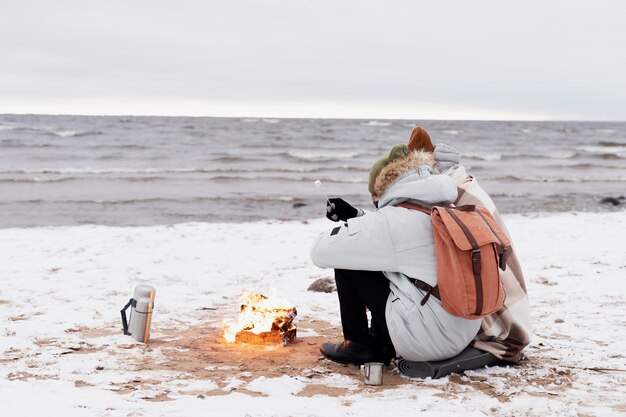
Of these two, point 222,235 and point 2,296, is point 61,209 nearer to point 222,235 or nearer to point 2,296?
point 222,235

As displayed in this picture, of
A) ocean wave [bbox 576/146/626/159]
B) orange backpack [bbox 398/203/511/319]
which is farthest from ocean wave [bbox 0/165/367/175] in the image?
orange backpack [bbox 398/203/511/319]

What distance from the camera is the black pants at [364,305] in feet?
13.0

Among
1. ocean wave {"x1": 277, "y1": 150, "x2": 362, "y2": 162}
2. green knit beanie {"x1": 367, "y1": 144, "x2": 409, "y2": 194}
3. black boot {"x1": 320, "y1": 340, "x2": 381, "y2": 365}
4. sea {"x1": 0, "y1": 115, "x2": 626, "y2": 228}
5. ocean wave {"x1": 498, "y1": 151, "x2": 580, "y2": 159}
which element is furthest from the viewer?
ocean wave {"x1": 498, "y1": 151, "x2": 580, "y2": 159}

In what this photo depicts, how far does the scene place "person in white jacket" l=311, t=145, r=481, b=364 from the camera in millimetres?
3768

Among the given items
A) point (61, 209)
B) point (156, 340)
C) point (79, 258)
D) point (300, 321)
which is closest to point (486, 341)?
point (300, 321)

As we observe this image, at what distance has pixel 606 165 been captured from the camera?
2869cm

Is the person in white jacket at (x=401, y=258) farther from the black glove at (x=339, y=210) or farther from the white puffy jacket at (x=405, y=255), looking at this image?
the black glove at (x=339, y=210)

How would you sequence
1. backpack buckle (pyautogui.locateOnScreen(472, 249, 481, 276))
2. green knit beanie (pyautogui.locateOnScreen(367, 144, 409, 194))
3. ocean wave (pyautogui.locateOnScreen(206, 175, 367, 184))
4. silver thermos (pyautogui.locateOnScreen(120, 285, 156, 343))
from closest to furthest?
1. backpack buckle (pyautogui.locateOnScreen(472, 249, 481, 276))
2. green knit beanie (pyautogui.locateOnScreen(367, 144, 409, 194))
3. silver thermos (pyautogui.locateOnScreen(120, 285, 156, 343))
4. ocean wave (pyautogui.locateOnScreen(206, 175, 367, 184))

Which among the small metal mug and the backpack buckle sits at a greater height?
the backpack buckle

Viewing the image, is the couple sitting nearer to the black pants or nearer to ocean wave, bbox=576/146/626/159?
the black pants

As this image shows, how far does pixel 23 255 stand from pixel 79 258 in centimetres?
79

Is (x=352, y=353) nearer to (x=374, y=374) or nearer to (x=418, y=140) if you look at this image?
(x=374, y=374)

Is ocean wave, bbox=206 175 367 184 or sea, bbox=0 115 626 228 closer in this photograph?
sea, bbox=0 115 626 228

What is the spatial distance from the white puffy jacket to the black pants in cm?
8
